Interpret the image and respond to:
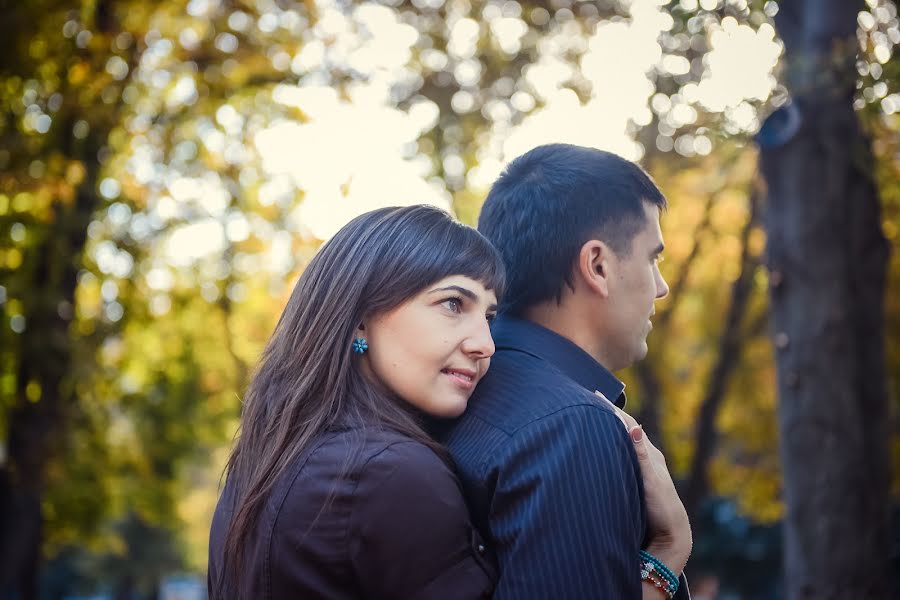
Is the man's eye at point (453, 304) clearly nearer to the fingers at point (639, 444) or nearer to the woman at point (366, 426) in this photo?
the woman at point (366, 426)

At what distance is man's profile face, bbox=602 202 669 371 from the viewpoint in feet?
10.0

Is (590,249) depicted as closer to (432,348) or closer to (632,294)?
(632,294)

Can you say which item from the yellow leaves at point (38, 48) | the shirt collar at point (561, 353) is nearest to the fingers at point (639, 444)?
the shirt collar at point (561, 353)

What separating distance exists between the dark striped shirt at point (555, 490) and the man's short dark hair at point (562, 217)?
0.49m

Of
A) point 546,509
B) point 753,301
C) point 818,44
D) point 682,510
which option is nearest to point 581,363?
point 682,510

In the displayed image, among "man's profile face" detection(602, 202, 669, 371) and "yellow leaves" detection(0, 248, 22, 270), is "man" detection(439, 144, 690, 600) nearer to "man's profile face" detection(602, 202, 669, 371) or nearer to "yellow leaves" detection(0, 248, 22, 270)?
"man's profile face" detection(602, 202, 669, 371)

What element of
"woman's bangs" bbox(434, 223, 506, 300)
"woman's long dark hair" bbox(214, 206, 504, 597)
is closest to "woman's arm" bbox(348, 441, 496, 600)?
"woman's long dark hair" bbox(214, 206, 504, 597)

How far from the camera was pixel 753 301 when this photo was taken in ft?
54.0

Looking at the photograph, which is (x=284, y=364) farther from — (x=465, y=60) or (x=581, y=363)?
(x=465, y=60)

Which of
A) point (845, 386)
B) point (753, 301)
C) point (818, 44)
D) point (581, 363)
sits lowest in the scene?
point (753, 301)

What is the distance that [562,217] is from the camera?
3.11 m

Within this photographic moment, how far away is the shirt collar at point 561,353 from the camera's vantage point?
290 centimetres

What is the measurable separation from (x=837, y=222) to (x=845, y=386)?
37.6 inches

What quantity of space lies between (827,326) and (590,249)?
3.64 m
